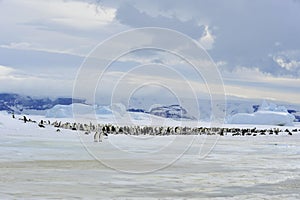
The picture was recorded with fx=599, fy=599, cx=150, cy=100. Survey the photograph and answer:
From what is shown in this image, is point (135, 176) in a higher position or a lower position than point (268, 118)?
lower

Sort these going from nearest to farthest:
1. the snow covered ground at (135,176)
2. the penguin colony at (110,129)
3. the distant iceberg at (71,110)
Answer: the snow covered ground at (135,176) < the penguin colony at (110,129) < the distant iceberg at (71,110)

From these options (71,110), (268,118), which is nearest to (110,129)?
(71,110)

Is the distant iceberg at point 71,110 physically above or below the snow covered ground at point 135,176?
above

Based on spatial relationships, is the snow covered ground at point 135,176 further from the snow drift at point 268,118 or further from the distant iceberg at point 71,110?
the snow drift at point 268,118

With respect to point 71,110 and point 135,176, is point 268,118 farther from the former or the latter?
point 135,176

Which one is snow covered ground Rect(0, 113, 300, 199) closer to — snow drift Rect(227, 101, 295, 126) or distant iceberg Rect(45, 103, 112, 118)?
distant iceberg Rect(45, 103, 112, 118)

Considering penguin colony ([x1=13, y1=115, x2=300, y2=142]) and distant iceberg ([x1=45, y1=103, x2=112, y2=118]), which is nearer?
penguin colony ([x1=13, y1=115, x2=300, y2=142])

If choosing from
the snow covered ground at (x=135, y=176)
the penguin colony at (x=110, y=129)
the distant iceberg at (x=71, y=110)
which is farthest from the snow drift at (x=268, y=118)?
the snow covered ground at (x=135, y=176)

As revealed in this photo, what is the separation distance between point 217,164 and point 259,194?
30.7 ft

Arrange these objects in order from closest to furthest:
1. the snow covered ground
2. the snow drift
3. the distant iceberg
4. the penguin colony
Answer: the snow covered ground
the penguin colony
the distant iceberg
the snow drift

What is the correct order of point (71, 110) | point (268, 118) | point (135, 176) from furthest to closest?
point (268, 118)
point (71, 110)
point (135, 176)

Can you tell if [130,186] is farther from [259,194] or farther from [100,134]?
[100,134]

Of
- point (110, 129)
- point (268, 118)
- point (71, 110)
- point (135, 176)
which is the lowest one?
point (135, 176)

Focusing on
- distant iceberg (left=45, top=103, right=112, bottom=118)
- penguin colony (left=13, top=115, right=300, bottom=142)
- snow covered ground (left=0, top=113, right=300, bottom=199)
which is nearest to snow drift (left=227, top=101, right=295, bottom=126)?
distant iceberg (left=45, top=103, right=112, bottom=118)
